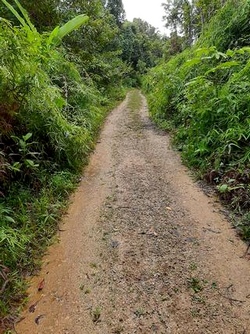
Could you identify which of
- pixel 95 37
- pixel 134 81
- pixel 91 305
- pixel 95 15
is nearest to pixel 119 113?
pixel 95 37

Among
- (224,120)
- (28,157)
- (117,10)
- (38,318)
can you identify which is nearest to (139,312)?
(38,318)

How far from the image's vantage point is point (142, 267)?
2365 millimetres

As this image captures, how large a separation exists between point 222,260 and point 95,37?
965cm

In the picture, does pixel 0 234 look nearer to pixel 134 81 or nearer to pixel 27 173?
pixel 27 173

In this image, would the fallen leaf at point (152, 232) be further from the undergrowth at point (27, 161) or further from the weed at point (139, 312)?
the undergrowth at point (27, 161)

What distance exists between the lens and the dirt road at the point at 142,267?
189 cm

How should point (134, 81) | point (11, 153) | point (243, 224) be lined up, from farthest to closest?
point (134, 81), point (11, 153), point (243, 224)

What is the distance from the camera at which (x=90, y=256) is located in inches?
100

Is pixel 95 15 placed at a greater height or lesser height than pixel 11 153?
greater

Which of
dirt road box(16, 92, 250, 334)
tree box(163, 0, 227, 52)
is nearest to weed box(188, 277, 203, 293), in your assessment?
dirt road box(16, 92, 250, 334)

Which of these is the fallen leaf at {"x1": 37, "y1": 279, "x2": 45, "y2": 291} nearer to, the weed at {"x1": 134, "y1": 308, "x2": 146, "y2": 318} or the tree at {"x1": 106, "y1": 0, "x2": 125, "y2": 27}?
the weed at {"x1": 134, "y1": 308, "x2": 146, "y2": 318}

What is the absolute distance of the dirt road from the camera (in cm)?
189

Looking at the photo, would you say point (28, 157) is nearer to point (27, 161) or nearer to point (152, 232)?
point (27, 161)

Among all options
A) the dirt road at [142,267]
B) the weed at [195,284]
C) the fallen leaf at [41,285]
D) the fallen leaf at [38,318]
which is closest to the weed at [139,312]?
the dirt road at [142,267]
